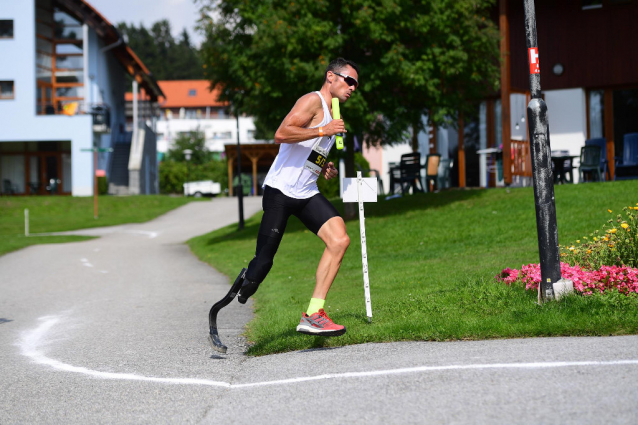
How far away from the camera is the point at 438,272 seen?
11281mm

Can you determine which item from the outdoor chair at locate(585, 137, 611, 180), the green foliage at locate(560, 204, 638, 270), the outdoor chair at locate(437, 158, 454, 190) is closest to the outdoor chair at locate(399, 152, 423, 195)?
the outdoor chair at locate(437, 158, 454, 190)

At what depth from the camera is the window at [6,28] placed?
47.0m

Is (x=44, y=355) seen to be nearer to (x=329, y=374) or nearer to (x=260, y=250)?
(x=260, y=250)

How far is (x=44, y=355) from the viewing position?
6941 mm

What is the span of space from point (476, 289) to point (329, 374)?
10.5ft

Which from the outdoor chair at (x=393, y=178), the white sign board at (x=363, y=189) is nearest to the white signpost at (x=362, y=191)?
the white sign board at (x=363, y=189)

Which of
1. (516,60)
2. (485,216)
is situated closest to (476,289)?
(485,216)

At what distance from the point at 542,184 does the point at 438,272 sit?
395 centimetres

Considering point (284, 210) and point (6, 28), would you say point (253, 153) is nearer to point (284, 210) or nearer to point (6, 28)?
point (6, 28)

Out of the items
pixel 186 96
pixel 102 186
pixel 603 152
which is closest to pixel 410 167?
pixel 603 152

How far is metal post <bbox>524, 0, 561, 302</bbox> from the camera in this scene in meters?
7.36

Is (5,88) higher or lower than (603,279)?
higher

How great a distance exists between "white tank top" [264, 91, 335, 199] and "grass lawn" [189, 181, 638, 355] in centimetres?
123

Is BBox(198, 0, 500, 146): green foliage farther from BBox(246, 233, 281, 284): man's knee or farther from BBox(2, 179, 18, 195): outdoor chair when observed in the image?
BBox(2, 179, 18, 195): outdoor chair
